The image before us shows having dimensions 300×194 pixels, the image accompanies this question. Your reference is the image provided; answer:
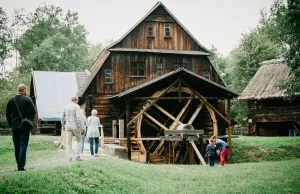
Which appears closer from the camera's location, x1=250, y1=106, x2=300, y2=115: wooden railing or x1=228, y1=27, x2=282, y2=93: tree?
x1=250, y1=106, x2=300, y2=115: wooden railing

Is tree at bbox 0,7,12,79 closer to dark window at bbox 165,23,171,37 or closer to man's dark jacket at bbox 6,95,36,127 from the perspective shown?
dark window at bbox 165,23,171,37

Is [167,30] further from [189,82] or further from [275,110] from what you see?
[275,110]

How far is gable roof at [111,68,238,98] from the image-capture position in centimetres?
1942

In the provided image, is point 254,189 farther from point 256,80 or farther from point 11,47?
point 11,47

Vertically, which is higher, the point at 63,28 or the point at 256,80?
the point at 63,28

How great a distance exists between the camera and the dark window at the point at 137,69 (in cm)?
→ 2370

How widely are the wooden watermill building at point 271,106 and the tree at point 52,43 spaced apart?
1085 inches

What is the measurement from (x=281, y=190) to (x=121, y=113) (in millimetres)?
14981

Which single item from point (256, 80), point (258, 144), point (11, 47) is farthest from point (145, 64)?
point (11, 47)

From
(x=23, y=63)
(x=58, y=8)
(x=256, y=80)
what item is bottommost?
(x=256, y=80)

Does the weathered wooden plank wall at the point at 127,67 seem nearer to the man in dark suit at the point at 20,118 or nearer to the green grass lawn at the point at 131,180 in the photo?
the green grass lawn at the point at 131,180

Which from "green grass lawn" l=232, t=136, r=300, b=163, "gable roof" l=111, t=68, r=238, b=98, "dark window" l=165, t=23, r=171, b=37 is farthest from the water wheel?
"dark window" l=165, t=23, r=171, b=37

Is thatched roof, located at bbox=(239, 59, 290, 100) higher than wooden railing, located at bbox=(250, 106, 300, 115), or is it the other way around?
thatched roof, located at bbox=(239, 59, 290, 100)

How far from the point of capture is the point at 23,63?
160 feet
